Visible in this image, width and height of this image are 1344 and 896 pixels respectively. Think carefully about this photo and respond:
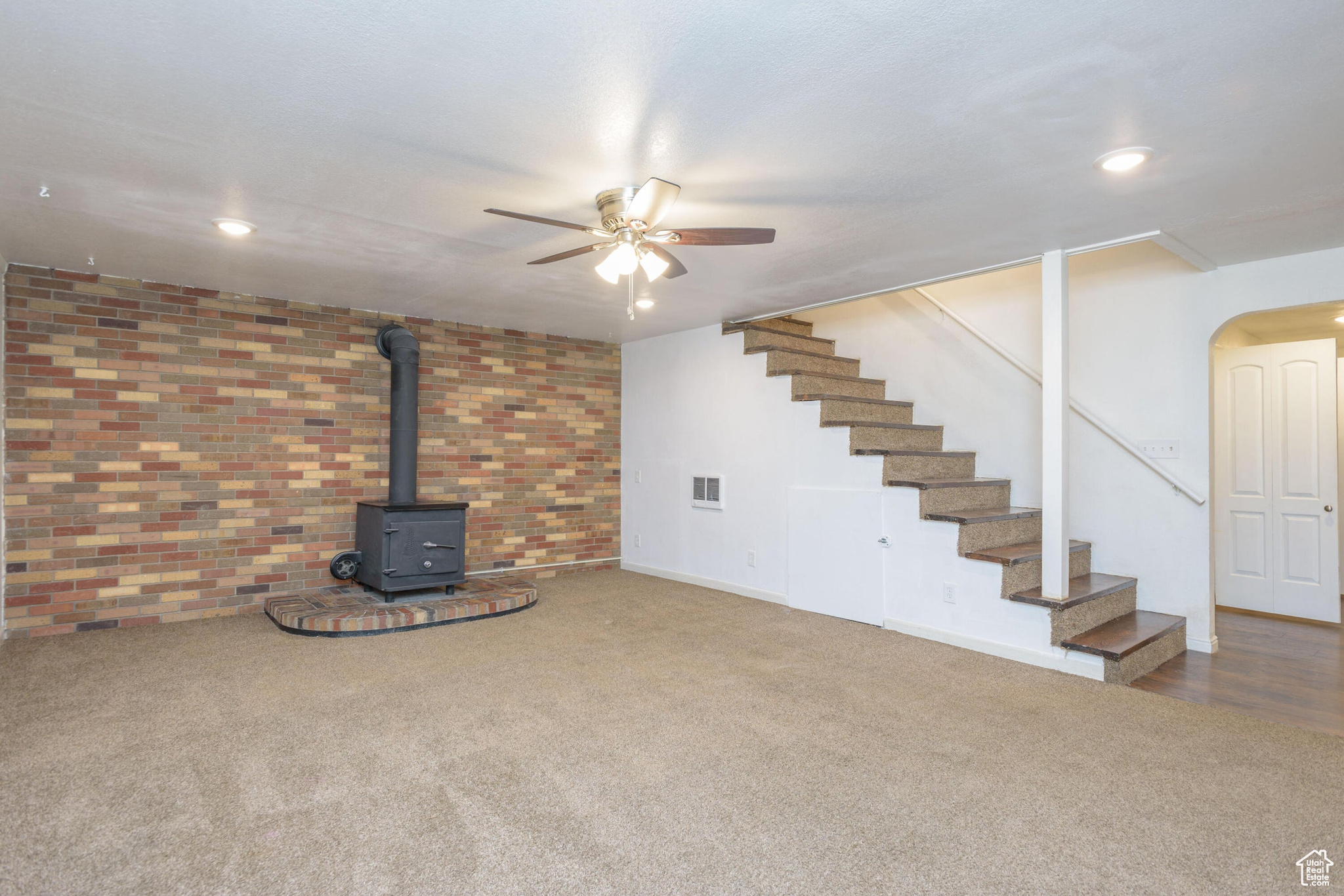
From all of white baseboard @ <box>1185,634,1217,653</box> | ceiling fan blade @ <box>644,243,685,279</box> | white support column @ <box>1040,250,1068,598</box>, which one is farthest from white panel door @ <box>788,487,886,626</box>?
ceiling fan blade @ <box>644,243,685,279</box>

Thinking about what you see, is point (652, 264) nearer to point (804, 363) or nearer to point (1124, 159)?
point (1124, 159)

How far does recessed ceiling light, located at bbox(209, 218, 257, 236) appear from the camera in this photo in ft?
10.5

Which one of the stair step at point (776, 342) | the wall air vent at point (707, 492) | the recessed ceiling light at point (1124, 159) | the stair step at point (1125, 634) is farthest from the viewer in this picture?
the wall air vent at point (707, 492)

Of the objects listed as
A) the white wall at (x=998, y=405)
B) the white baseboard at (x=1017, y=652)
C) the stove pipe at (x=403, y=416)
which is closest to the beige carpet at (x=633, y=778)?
the white baseboard at (x=1017, y=652)

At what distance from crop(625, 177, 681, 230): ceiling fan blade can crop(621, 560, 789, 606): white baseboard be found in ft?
10.6

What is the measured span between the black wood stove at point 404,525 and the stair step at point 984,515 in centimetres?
315

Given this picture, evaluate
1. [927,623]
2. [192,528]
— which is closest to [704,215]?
[927,623]

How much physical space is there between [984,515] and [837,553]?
3.21ft

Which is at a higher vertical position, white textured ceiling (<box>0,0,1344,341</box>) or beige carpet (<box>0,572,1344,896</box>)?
white textured ceiling (<box>0,0,1344,341</box>)

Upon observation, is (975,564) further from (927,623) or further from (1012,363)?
(1012,363)

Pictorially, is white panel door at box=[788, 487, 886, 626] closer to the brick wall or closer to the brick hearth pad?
the brick hearth pad

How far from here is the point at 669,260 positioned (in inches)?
117

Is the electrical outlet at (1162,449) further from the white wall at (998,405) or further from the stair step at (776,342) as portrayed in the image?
the stair step at (776,342)

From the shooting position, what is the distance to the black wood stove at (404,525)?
4551 mm
